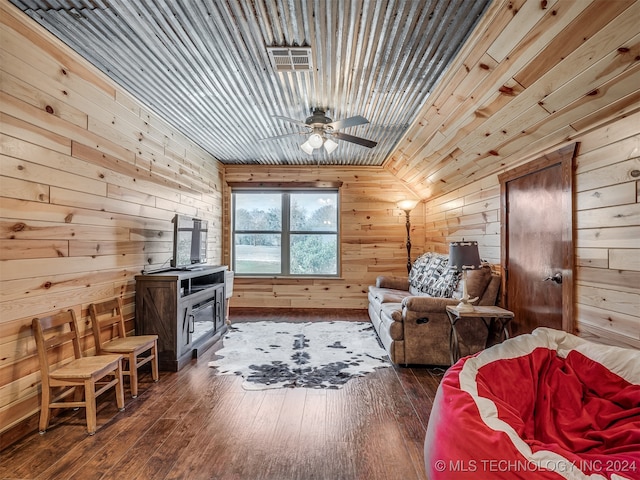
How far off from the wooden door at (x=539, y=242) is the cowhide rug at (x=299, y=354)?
1.49 m

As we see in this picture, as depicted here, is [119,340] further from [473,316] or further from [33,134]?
[473,316]

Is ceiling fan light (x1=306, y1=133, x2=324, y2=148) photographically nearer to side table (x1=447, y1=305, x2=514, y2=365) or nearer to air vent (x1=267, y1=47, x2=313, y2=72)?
air vent (x1=267, y1=47, x2=313, y2=72)

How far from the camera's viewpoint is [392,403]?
8.36ft

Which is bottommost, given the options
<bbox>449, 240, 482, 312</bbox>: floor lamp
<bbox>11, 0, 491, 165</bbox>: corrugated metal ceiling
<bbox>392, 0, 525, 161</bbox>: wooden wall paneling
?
<bbox>449, 240, 482, 312</bbox>: floor lamp

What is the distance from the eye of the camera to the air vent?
2.49 m

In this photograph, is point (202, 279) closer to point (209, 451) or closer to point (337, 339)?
point (337, 339)

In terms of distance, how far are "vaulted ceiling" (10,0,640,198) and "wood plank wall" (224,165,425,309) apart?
2189mm

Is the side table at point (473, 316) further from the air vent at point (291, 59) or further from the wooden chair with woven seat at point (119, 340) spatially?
the wooden chair with woven seat at point (119, 340)

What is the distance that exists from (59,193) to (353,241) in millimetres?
4399

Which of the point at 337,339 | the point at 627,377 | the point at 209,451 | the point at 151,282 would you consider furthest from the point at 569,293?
the point at 151,282

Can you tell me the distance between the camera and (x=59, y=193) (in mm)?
2412

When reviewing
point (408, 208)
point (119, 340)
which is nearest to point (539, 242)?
point (408, 208)

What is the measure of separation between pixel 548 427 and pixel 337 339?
9.07 feet

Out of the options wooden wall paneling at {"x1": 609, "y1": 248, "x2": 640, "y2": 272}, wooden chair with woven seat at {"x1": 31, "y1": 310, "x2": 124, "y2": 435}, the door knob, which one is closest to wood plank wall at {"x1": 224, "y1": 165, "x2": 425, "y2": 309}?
the door knob
